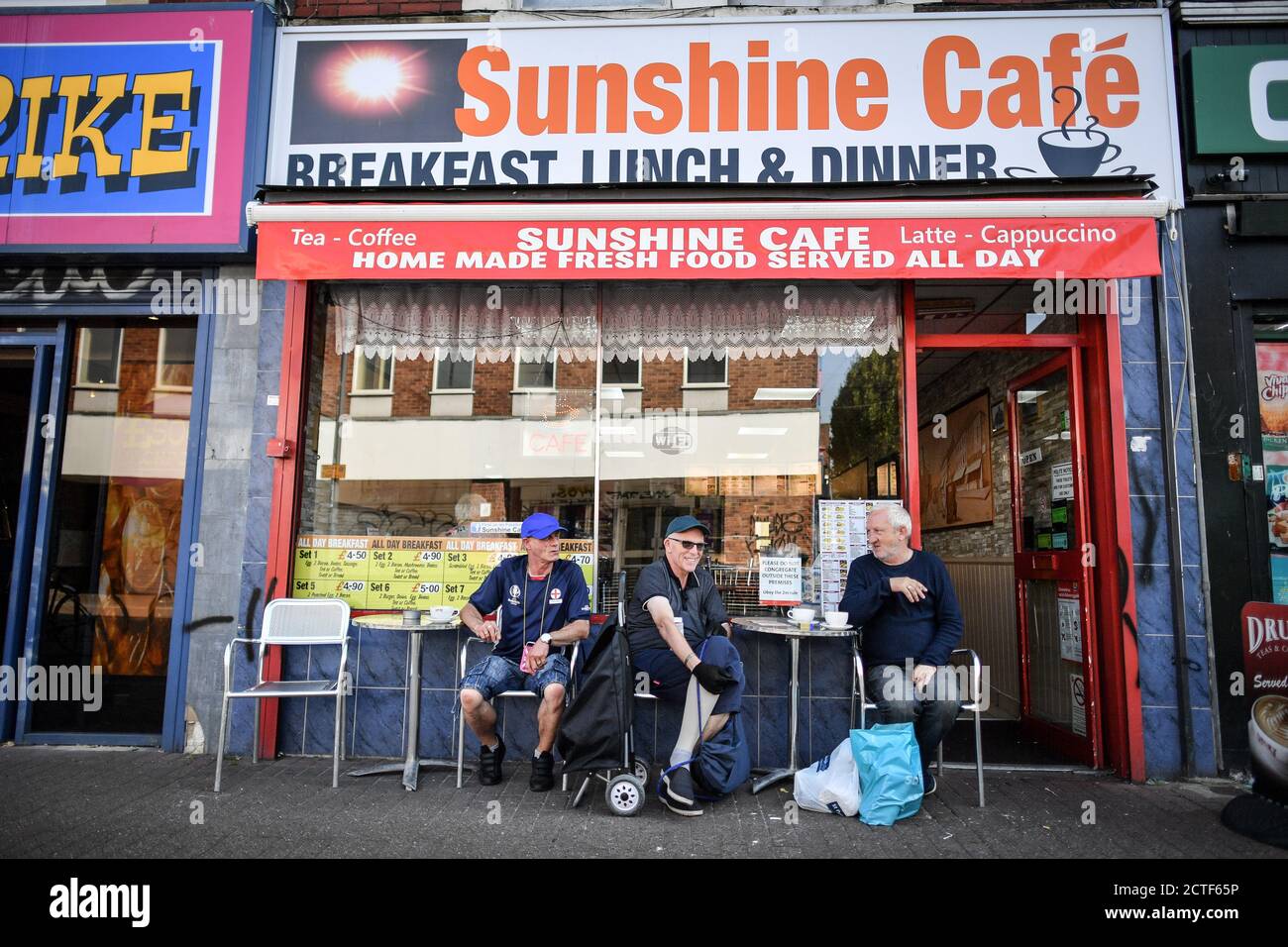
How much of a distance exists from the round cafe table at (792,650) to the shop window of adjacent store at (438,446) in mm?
1458

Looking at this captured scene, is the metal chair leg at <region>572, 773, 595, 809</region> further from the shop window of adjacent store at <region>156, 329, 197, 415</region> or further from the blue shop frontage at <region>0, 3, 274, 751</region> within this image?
the shop window of adjacent store at <region>156, 329, 197, 415</region>

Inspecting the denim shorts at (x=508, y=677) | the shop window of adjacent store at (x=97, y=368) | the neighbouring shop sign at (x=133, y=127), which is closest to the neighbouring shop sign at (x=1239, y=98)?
the denim shorts at (x=508, y=677)

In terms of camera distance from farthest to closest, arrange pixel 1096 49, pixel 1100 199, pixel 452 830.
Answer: pixel 1096 49, pixel 1100 199, pixel 452 830

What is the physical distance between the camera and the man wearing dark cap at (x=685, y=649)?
4027mm

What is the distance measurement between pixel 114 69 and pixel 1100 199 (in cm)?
675

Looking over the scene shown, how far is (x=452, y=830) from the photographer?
3.81 meters

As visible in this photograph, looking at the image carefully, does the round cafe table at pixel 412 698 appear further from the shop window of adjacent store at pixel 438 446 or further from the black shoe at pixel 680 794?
the black shoe at pixel 680 794

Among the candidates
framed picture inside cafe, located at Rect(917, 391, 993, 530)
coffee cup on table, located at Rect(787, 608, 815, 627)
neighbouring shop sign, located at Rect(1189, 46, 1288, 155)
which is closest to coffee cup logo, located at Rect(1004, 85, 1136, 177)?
neighbouring shop sign, located at Rect(1189, 46, 1288, 155)

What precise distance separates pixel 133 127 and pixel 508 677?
15.6ft

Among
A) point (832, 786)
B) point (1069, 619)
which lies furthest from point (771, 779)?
point (1069, 619)

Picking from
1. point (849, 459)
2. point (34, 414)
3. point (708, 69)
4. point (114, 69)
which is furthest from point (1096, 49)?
point (34, 414)

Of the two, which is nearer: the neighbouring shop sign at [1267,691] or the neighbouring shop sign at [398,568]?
the neighbouring shop sign at [1267,691]

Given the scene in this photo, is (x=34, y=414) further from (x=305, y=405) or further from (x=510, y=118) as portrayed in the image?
(x=510, y=118)

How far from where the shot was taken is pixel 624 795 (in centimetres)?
399
